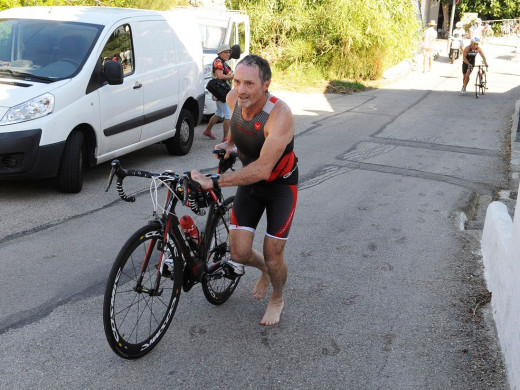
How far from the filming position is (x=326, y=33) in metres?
21.5

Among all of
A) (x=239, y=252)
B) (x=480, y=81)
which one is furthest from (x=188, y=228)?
(x=480, y=81)

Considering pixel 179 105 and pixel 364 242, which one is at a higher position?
pixel 179 105

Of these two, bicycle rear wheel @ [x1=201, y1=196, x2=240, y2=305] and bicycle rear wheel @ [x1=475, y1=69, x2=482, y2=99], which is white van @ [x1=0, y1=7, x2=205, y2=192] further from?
bicycle rear wheel @ [x1=475, y1=69, x2=482, y2=99]

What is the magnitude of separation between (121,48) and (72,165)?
1852 mm

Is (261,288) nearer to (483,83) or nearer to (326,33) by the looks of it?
(483,83)

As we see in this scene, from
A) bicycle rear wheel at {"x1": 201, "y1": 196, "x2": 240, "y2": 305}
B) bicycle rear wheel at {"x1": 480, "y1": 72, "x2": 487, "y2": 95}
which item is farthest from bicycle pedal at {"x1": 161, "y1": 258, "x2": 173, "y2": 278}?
bicycle rear wheel at {"x1": 480, "y1": 72, "x2": 487, "y2": 95}

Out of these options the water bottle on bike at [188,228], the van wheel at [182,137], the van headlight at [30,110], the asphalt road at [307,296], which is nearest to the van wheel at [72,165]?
the asphalt road at [307,296]

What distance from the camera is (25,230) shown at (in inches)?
254

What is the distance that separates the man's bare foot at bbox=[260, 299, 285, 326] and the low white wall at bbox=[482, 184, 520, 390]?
1493 mm

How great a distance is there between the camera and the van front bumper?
705 cm

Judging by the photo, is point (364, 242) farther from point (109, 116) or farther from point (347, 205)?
point (109, 116)

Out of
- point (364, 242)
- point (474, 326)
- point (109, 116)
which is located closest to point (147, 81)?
point (109, 116)

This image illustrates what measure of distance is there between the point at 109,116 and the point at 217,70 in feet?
10.5

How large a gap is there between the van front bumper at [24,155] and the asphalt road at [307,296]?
1.14ft
